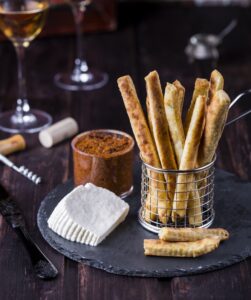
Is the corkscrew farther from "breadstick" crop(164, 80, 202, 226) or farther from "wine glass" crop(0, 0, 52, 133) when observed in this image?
"breadstick" crop(164, 80, 202, 226)

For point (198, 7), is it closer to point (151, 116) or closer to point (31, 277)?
point (151, 116)

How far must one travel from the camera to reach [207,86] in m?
1.08

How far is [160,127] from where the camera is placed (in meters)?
1.05

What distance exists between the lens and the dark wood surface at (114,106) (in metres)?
0.98

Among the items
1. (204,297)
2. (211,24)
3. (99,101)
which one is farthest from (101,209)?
(211,24)

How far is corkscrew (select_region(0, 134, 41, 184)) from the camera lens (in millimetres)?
1337

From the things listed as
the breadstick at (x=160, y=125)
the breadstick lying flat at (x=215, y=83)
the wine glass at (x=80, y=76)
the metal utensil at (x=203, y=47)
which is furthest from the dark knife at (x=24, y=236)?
the metal utensil at (x=203, y=47)

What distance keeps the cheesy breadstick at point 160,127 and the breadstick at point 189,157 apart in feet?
0.05

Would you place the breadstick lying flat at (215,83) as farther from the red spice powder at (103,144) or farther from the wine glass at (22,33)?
the wine glass at (22,33)

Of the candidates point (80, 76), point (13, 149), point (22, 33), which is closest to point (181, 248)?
point (13, 149)

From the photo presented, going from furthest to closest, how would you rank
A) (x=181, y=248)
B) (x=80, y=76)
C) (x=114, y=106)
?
1. (x=80, y=76)
2. (x=114, y=106)
3. (x=181, y=248)

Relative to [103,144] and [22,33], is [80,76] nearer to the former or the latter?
[22,33]

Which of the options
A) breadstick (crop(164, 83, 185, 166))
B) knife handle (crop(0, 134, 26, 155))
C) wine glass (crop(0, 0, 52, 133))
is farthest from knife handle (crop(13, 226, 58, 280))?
wine glass (crop(0, 0, 52, 133))

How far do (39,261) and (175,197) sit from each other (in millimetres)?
213
